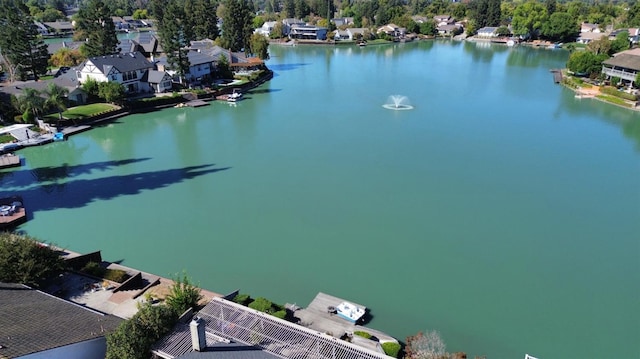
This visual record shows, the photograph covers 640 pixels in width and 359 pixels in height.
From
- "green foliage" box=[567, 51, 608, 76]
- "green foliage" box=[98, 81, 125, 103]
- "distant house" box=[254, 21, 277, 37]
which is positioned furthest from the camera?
"distant house" box=[254, 21, 277, 37]

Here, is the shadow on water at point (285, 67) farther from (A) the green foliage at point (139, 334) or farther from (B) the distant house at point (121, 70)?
(A) the green foliage at point (139, 334)

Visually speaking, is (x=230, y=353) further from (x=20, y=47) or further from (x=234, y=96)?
(x=20, y=47)

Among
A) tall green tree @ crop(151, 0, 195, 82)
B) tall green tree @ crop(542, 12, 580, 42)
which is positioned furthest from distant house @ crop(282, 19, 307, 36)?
tall green tree @ crop(151, 0, 195, 82)

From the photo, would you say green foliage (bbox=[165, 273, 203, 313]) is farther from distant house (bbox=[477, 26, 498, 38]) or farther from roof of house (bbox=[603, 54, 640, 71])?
distant house (bbox=[477, 26, 498, 38])

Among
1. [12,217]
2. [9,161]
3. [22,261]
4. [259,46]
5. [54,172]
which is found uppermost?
[259,46]

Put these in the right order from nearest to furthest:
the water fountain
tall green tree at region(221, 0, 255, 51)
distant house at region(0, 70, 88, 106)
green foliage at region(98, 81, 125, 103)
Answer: distant house at region(0, 70, 88, 106)
green foliage at region(98, 81, 125, 103)
the water fountain
tall green tree at region(221, 0, 255, 51)

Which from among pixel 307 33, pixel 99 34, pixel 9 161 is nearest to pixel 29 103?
pixel 9 161

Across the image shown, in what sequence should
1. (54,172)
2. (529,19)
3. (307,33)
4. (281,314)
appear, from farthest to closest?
(307,33)
(529,19)
(54,172)
(281,314)
